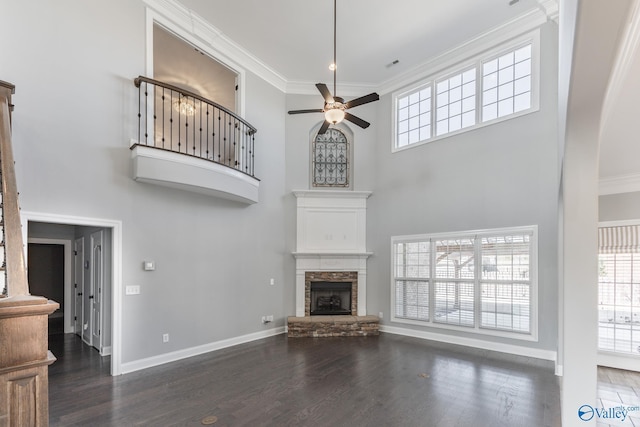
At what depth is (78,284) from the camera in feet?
23.4

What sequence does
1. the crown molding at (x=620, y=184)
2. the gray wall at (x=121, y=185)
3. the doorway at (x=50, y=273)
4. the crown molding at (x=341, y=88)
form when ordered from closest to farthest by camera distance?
the gray wall at (x=121, y=185) → the crown molding at (x=620, y=184) → the doorway at (x=50, y=273) → the crown molding at (x=341, y=88)

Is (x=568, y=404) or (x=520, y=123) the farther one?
(x=520, y=123)

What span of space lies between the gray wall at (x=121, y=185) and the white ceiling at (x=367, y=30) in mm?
1448

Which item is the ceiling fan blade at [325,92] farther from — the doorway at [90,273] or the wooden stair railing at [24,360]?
the wooden stair railing at [24,360]

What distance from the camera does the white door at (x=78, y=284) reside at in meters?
6.92

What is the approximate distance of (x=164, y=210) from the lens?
534 centimetres

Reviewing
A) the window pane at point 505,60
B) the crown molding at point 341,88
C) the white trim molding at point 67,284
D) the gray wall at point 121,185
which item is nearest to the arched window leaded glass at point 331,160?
the crown molding at point 341,88

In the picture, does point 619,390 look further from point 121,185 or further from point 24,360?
point 121,185

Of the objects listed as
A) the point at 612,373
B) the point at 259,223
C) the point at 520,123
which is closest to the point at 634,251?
the point at 612,373

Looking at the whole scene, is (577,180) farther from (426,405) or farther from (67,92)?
(67,92)

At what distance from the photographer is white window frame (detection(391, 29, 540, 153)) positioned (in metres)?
5.64

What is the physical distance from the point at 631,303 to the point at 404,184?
412 cm

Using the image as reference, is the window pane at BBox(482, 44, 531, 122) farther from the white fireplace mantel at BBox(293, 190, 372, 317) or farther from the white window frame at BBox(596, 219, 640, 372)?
the white fireplace mantel at BBox(293, 190, 372, 317)

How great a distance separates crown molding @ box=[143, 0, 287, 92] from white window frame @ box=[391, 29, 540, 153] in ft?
9.36
